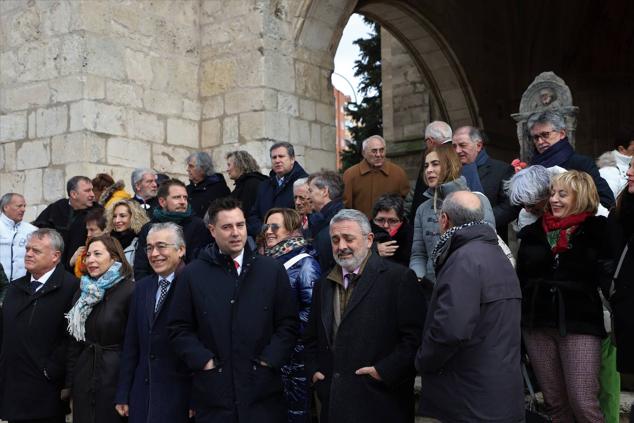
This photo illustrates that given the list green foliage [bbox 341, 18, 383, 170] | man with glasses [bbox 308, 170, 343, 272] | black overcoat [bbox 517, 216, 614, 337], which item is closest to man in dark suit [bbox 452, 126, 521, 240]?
man with glasses [bbox 308, 170, 343, 272]

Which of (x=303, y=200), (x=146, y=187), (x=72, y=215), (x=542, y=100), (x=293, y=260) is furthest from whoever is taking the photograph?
(x=542, y=100)

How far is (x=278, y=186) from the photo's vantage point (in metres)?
6.71

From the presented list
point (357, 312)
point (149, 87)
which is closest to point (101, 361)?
point (357, 312)

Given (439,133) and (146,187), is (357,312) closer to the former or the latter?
(439,133)

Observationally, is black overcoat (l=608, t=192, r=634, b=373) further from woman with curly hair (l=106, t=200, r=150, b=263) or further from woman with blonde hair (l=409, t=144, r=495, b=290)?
woman with curly hair (l=106, t=200, r=150, b=263)

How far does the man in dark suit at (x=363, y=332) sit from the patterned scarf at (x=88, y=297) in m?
1.51

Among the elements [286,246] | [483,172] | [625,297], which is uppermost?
[483,172]

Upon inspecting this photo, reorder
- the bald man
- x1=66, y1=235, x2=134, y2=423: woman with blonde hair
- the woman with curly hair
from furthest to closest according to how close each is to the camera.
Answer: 1. the woman with curly hair
2. x1=66, y1=235, x2=134, y2=423: woman with blonde hair
3. the bald man

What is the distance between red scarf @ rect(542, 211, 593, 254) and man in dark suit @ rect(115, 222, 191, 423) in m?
2.12

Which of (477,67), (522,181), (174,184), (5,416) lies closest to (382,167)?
(174,184)

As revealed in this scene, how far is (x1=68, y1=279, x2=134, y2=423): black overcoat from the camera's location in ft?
16.8

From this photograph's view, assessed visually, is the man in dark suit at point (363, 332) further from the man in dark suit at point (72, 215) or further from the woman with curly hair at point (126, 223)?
the man in dark suit at point (72, 215)

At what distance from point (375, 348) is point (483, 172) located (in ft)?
6.37

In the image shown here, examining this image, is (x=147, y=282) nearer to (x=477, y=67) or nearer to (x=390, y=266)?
(x=390, y=266)
